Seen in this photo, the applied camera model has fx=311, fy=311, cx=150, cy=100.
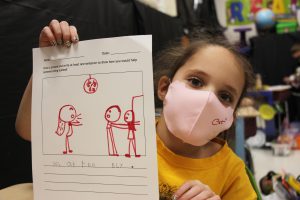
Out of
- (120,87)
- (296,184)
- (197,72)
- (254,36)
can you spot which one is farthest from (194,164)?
(254,36)

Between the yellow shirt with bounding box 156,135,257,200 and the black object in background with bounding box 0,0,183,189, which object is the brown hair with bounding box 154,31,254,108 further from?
the black object in background with bounding box 0,0,183,189

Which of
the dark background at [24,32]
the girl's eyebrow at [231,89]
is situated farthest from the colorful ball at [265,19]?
the girl's eyebrow at [231,89]

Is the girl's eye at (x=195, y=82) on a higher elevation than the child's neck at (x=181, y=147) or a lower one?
higher

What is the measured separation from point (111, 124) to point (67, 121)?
0.10 m

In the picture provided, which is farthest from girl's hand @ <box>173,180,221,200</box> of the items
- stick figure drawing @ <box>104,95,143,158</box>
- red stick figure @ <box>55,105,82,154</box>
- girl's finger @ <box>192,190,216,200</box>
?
red stick figure @ <box>55,105,82,154</box>

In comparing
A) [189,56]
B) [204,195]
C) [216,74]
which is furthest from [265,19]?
[204,195]

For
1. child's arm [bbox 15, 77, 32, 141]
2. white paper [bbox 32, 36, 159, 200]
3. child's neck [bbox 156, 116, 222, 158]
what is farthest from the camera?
child's neck [bbox 156, 116, 222, 158]

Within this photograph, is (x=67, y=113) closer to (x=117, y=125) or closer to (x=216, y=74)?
(x=117, y=125)

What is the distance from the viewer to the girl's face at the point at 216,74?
0.75 m

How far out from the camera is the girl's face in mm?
750

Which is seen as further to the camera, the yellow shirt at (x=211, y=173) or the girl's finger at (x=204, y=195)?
the yellow shirt at (x=211, y=173)

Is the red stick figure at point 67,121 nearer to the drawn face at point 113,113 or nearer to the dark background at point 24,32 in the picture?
the drawn face at point 113,113

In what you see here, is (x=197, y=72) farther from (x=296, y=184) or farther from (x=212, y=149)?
(x=296, y=184)

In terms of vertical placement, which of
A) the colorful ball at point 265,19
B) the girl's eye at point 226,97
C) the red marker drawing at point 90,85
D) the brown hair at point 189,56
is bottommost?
the girl's eye at point 226,97
